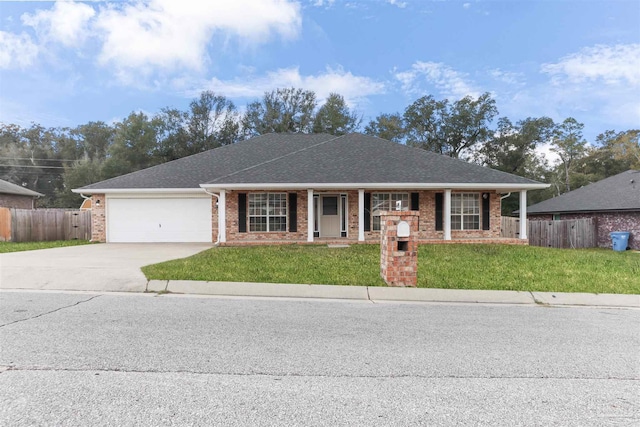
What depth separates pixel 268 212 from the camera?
16438 mm

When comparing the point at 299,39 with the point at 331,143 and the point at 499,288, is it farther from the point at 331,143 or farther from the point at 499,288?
the point at 499,288

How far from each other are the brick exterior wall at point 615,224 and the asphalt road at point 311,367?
16.8m

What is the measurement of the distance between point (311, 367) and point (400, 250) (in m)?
4.77

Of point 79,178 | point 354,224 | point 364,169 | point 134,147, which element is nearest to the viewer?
point 364,169

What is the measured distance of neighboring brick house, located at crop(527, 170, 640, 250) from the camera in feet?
63.6

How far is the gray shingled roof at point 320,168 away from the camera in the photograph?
15734mm

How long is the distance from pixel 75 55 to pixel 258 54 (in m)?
9.00

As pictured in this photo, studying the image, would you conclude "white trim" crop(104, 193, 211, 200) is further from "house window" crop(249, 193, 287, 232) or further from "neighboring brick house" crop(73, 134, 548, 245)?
"house window" crop(249, 193, 287, 232)

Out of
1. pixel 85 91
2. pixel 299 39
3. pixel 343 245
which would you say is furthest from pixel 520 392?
pixel 85 91

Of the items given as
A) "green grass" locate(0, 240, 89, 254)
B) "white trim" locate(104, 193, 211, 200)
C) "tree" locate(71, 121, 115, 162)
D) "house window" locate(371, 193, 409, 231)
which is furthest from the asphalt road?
"tree" locate(71, 121, 115, 162)

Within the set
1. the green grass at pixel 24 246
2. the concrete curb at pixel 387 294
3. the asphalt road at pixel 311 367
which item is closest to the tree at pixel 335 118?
the green grass at pixel 24 246

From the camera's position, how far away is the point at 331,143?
19562mm

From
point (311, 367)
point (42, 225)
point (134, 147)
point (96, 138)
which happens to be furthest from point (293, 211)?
point (96, 138)

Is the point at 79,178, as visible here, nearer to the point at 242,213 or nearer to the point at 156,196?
the point at 156,196
